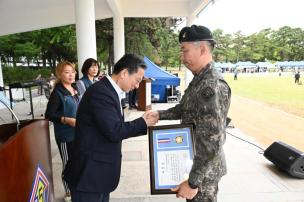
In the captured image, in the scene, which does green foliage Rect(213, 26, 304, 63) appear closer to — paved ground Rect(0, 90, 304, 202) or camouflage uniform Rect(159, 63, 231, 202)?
paved ground Rect(0, 90, 304, 202)

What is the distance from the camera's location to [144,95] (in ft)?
31.7

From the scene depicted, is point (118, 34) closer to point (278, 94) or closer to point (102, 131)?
point (278, 94)

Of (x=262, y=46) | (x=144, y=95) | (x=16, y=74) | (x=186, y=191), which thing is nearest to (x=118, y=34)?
(x=144, y=95)

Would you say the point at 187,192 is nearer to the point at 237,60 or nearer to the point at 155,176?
the point at 155,176

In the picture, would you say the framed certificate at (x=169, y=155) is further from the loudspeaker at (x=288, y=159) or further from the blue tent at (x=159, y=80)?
the blue tent at (x=159, y=80)

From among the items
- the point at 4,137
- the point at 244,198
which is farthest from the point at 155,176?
the point at 244,198

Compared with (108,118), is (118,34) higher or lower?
higher

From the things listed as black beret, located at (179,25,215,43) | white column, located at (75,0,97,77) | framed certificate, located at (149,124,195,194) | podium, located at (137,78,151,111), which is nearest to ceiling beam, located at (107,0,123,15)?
podium, located at (137,78,151,111)

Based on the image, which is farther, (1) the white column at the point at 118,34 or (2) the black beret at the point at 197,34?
(1) the white column at the point at 118,34

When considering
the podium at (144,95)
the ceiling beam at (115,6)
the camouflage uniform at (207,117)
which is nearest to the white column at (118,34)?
the ceiling beam at (115,6)

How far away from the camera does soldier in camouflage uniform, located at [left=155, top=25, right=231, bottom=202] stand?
1596mm

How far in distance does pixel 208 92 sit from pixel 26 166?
1206mm

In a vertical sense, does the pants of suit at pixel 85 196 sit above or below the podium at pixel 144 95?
above

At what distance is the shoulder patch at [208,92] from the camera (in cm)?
158
